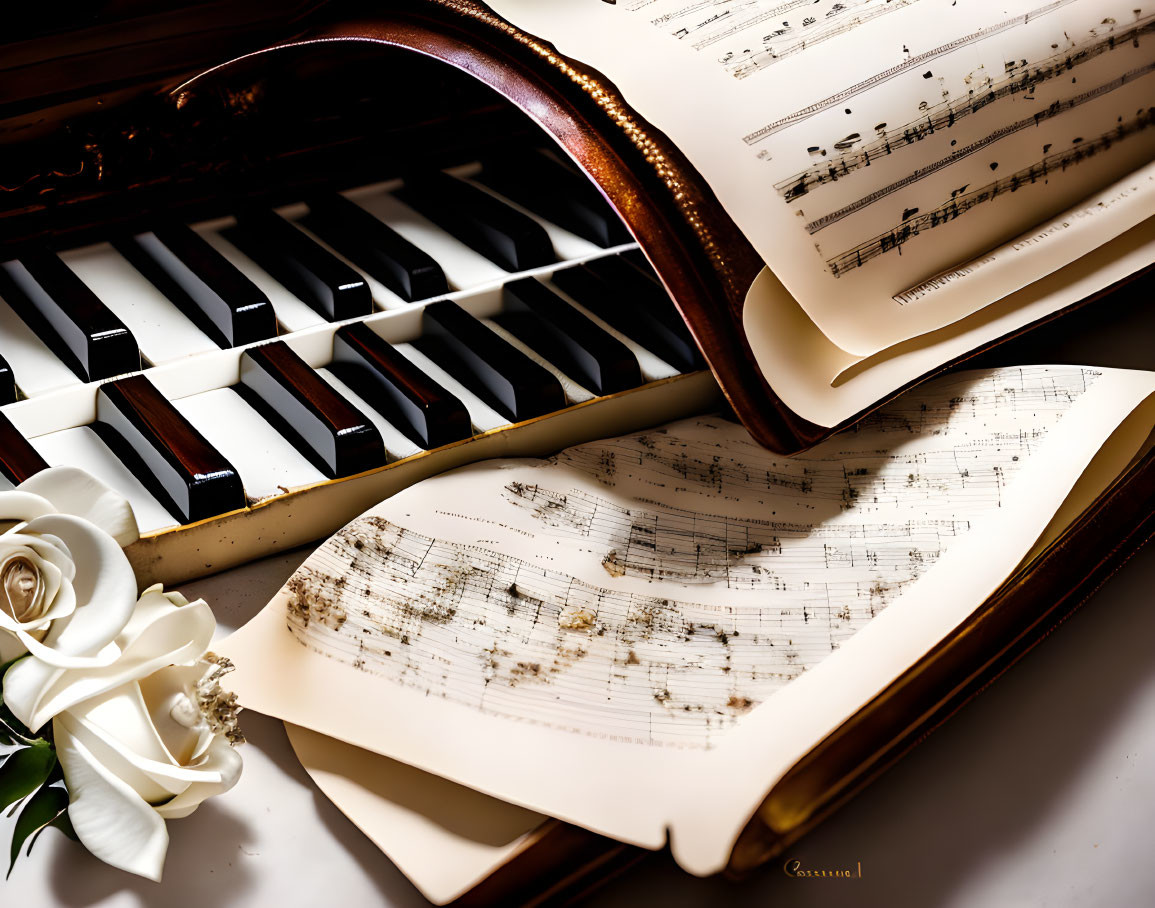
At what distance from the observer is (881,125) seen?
810mm

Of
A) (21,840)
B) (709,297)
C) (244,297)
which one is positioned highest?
(709,297)

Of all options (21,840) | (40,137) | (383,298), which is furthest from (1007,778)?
(40,137)

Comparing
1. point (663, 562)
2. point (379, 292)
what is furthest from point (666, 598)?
point (379, 292)

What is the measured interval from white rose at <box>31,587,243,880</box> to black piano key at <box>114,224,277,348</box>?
391mm

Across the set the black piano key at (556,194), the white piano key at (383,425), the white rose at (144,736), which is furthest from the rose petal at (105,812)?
the black piano key at (556,194)

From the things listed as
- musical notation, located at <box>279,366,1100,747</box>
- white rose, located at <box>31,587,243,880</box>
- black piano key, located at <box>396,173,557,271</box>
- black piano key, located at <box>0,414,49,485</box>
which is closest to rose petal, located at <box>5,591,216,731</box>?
white rose, located at <box>31,587,243,880</box>

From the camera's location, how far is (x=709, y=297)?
28.8 inches

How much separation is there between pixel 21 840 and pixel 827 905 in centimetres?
37

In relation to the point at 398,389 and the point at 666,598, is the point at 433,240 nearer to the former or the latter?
the point at 398,389

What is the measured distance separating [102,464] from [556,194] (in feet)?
1.80

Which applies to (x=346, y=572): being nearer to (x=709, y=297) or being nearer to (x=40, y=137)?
(x=709, y=297)

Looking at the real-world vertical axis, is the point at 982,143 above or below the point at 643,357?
above

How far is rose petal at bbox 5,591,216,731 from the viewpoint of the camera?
494 millimetres

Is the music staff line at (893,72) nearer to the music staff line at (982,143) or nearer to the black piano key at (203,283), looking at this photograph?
the music staff line at (982,143)
